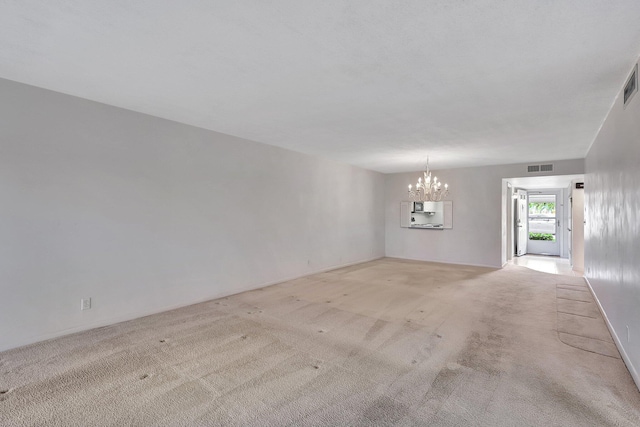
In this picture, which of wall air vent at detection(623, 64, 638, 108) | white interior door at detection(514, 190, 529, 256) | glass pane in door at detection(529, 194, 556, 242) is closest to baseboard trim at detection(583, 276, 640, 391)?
wall air vent at detection(623, 64, 638, 108)

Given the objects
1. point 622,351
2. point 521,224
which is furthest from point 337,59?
point 521,224

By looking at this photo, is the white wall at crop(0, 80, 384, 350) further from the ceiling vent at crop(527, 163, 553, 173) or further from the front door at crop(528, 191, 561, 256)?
the front door at crop(528, 191, 561, 256)

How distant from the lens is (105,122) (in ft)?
12.3

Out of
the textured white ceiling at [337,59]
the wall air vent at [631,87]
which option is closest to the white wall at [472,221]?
the textured white ceiling at [337,59]

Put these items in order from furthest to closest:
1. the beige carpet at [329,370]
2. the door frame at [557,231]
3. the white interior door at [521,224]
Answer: the door frame at [557,231] → the white interior door at [521,224] → the beige carpet at [329,370]

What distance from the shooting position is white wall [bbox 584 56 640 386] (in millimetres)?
2557

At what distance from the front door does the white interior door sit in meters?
0.36

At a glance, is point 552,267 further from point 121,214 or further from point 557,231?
A: point 121,214

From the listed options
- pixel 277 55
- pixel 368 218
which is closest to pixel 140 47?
pixel 277 55

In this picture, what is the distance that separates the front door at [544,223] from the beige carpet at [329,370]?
7633mm

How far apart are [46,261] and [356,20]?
3830mm

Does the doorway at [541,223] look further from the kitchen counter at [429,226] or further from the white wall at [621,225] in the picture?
the white wall at [621,225]

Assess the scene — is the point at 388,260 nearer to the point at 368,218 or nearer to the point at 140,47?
the point at 368,218

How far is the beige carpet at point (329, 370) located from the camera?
2.15 metres
